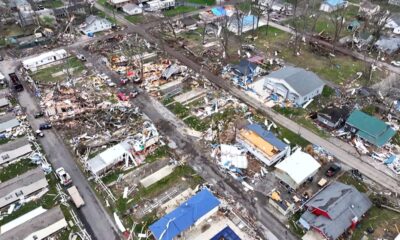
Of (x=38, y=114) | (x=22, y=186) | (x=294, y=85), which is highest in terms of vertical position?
(x=38, y=114)

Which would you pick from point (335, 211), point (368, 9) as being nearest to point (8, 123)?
point (335, 211)

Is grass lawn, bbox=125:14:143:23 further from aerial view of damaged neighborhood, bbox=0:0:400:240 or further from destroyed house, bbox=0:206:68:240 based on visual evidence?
destroyed house, bbox=0:206:68:240

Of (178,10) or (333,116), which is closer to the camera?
(333,116)

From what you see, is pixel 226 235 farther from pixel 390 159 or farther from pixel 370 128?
pixel 370 128

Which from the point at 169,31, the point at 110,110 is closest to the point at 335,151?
the point at 110,110

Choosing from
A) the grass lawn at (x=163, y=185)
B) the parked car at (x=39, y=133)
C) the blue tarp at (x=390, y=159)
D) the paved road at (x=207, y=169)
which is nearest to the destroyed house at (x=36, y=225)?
the grass lawn at (x=163, y=185)

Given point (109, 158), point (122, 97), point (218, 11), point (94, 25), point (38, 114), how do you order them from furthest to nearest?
point (218, 11)
point (94, 25)
point (122, 97)
point (38, 114)
point (109, 158)

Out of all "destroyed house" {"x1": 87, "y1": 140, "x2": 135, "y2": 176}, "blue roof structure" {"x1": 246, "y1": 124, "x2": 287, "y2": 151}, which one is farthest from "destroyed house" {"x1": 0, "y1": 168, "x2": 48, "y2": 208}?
"blue roof structure" {"x1": 246, "y1": 124, "x2": 287, "y2": 151}
